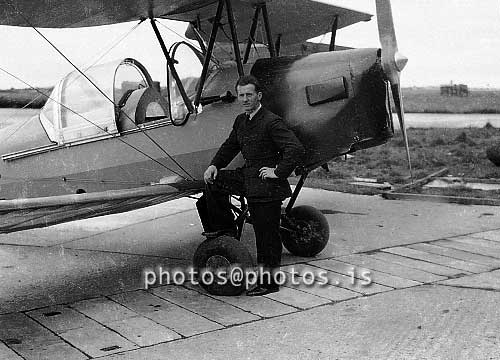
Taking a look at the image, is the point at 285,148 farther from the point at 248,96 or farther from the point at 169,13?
the point at 169,13

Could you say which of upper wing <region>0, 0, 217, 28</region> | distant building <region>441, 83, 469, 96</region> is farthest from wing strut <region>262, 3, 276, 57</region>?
distant building <region>441, 83, 469, 96</region>

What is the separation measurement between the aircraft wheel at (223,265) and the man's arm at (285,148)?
67 centimetres

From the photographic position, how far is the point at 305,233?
5.97m

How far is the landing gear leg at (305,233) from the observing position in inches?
235

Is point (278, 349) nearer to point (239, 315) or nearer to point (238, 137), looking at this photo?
point (239, 315)

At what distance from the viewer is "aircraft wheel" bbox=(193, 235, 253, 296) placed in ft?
15.9

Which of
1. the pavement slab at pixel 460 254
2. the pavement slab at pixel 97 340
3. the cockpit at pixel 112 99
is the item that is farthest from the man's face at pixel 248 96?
the pavement slab at pixel 460 254

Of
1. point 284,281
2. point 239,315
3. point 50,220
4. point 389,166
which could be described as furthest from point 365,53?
point 389,166

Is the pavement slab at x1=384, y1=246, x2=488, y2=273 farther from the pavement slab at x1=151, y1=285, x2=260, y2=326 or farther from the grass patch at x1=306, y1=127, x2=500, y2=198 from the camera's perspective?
the grass patch at x1=306, y1=127, x2=500, y2=198

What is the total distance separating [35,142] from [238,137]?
2.52 metres

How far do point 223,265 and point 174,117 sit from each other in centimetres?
154

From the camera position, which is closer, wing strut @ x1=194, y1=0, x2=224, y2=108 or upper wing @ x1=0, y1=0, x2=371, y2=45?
wing strut @ x1=194, y1=0, x2=224, y2=108

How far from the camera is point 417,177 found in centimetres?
1125

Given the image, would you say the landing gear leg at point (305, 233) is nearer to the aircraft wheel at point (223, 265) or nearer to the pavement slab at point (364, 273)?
the pavement slab at point (364, 273)
